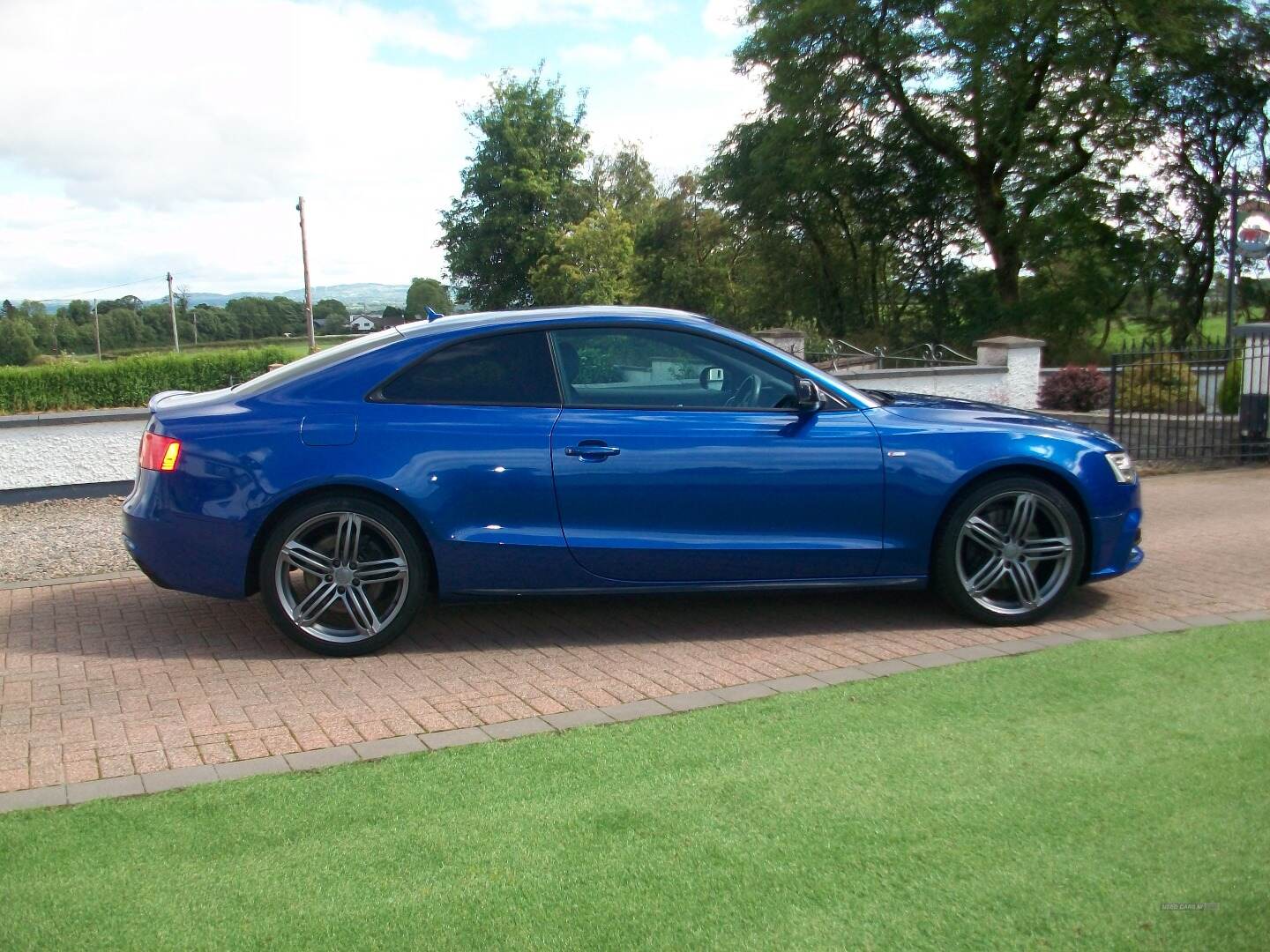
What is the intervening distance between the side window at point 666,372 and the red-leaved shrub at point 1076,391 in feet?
39.1

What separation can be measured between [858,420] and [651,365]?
1042mm

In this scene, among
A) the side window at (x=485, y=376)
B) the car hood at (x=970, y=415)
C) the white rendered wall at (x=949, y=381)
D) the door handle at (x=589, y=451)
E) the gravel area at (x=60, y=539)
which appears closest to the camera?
the door handle at (x=589, y=451)

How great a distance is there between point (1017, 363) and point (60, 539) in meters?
12.2

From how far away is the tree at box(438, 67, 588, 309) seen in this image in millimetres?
59562

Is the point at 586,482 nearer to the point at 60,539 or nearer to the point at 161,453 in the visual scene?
the point at 161,453

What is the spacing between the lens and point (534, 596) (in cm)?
575

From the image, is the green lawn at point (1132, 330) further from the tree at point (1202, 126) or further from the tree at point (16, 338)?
the tree at point (16, 338)

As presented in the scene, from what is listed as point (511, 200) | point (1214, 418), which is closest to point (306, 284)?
point (511, 200)

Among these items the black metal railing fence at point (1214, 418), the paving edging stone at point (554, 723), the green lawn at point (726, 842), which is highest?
the black metal railing fence at point (1214, 418)

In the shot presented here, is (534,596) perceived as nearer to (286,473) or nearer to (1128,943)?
(286,473)

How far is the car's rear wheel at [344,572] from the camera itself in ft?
18.1

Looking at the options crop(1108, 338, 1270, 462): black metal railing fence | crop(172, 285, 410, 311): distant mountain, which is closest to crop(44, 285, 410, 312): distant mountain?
crop(172, 285, 410, 311): distant mountain

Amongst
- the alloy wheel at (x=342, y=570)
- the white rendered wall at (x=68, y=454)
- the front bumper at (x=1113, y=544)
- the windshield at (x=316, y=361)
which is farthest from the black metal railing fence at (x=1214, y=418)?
the white rendered wall at (x=68, y=454)

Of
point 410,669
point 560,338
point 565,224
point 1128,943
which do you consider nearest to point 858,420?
point 560,338
